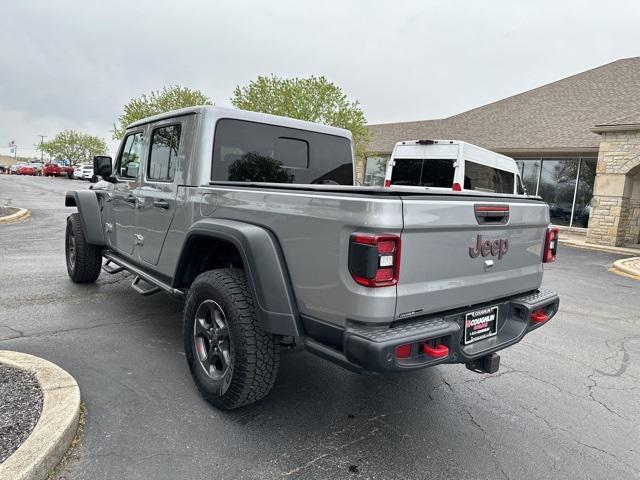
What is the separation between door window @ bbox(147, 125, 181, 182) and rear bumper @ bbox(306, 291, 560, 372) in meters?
2.10

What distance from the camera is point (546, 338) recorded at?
492 cm

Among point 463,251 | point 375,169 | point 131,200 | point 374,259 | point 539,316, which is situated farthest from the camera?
A: point 375,169

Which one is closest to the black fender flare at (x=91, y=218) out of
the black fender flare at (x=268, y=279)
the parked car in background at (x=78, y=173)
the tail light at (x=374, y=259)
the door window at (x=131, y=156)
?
the door window at (x=131, y=156)

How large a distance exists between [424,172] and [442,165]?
1.48 feet

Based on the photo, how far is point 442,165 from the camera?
32.9ft

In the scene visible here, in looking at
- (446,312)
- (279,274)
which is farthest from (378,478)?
(279,274)

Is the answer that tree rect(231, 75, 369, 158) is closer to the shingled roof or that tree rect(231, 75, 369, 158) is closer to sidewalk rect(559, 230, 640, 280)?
the shingled roof

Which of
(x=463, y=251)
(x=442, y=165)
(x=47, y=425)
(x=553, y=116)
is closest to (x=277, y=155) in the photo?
(x=463, y=251)

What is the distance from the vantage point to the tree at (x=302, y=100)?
2305 centimetres

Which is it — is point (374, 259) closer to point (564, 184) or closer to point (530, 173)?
point (564, 184)

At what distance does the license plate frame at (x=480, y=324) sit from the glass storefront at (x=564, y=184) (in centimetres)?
1747

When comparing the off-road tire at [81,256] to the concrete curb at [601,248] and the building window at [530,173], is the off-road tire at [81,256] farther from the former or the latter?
the building window at [530,173]

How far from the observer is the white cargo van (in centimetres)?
979

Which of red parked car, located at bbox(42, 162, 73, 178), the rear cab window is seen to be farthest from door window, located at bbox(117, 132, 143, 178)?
red parked car, located at bbox(42, 162, 73, 178)
